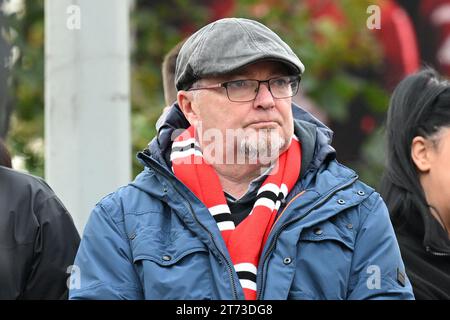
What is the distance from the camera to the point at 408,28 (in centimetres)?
826

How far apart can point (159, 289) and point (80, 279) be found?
0.26 metres

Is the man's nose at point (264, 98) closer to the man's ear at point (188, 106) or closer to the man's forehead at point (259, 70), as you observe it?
the man's forehead at point (259, 70)

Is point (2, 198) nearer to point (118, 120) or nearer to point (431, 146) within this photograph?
point (118, 120)

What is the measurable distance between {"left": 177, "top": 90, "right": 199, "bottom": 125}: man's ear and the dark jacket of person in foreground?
0.54m

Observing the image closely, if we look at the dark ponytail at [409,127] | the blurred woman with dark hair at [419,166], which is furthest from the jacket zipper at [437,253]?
the dark ponytail at [409,127]

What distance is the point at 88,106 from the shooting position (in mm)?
4359

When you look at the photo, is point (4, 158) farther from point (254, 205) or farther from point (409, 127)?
point (409, 127)

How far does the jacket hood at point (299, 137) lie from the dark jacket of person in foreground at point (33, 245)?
37cm

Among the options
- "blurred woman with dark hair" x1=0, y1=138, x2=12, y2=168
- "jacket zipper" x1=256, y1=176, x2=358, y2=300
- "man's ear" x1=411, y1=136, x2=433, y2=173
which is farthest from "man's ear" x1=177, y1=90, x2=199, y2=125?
"man's ear" x1=411, y1=136, x2=433, y2=173

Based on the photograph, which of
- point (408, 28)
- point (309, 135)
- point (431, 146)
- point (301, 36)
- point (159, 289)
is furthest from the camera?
point (408, 28)

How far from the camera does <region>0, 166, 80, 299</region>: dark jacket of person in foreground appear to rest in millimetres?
3557

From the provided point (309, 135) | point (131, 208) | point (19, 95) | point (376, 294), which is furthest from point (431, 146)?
point (19, 95)

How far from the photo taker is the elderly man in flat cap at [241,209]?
3.20 meters

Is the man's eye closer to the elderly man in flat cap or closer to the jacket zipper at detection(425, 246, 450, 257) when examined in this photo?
the elderly man in flat cap
